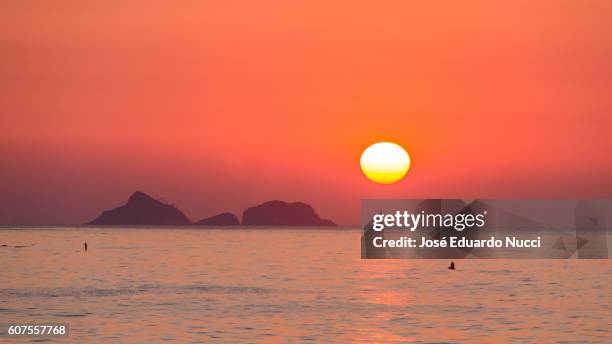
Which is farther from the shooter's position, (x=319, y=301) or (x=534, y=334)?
(x=319, y=301)

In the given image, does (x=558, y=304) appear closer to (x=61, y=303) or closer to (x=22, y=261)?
(x=61, y=303)

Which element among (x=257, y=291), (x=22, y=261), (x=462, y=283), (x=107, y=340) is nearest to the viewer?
(x=107, y=340)

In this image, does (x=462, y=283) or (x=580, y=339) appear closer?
(x=580, y=339)

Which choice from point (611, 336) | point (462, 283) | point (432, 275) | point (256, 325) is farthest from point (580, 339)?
point (432, 275)

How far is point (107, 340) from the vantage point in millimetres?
62219

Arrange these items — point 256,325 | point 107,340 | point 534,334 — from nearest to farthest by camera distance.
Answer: point 107,340
point 534,334
point 256,325

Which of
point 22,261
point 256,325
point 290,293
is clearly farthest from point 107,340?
point 22,261

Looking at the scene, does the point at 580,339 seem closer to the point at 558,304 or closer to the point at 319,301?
the point at 558,304

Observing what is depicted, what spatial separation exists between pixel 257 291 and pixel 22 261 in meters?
82.1

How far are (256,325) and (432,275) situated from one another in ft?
242

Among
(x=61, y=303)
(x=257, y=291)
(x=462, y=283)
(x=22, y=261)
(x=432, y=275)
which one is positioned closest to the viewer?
(x=61, y=303)

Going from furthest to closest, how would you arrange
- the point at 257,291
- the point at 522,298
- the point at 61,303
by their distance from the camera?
the point at 257,291 → the point at 522,298 → the point at 61,303

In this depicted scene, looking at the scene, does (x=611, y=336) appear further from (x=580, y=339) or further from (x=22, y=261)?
(x=22, y=261)

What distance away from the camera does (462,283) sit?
12125 cm
